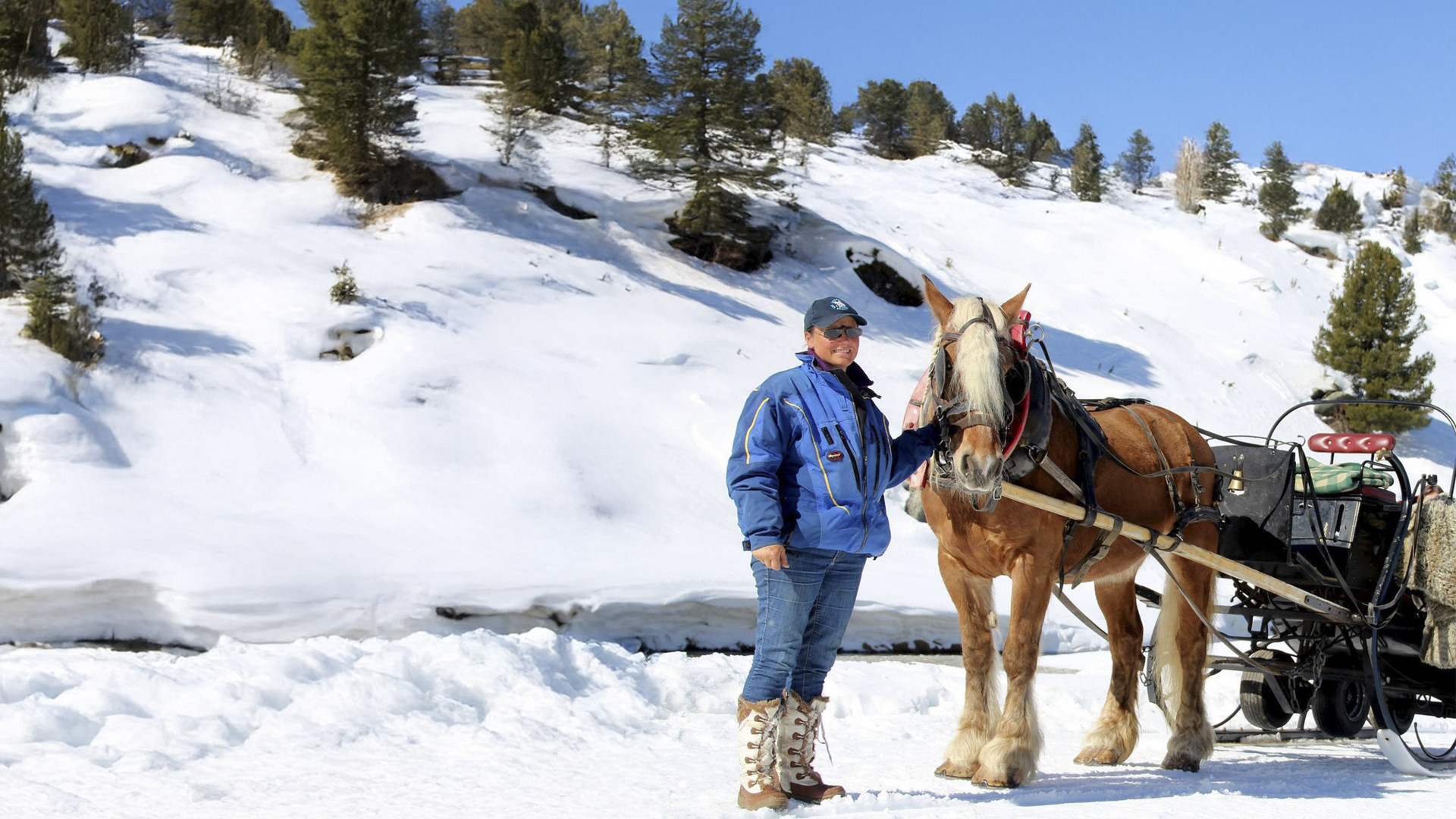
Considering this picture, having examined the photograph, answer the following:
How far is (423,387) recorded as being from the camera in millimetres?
12359

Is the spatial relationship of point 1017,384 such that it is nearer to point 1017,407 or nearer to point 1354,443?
point 1017,407

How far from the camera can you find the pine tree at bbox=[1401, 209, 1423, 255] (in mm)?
38000

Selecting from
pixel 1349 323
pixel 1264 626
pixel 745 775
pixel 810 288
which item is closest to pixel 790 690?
pixel 745 775

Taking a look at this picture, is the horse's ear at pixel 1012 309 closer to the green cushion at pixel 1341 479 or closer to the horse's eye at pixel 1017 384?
the horse's eye at pixel 1017 384

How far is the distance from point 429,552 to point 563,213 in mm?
12556

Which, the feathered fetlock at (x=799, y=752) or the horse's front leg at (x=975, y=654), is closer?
the feathered fetlock at (x=799, y=752)

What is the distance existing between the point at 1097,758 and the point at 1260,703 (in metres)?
1.88

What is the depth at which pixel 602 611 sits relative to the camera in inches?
349

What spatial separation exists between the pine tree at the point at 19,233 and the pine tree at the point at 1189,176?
1572 inches

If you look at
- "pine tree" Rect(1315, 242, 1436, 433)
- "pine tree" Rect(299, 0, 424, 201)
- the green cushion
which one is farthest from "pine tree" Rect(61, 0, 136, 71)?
"pine tree" Rect(1315, 242, 1436, 433)

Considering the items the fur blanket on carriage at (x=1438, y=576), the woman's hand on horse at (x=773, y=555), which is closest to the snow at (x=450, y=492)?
the fur blanket on carriage at (x=1438, y=576)

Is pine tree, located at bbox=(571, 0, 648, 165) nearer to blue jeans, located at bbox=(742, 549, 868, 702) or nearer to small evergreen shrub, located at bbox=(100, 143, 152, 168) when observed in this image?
small evergreen shrub, located at bbox=(100, 143, 152, 168)

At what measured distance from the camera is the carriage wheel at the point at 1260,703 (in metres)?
6.35

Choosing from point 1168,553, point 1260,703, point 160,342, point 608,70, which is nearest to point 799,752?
point 1168,553
